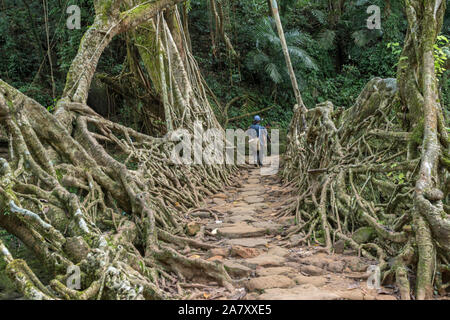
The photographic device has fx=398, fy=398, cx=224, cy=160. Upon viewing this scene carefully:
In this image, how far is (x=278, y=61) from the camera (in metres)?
13.9

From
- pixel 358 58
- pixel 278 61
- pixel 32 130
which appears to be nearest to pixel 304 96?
pixel 278 61

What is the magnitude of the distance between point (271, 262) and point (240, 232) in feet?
3.04

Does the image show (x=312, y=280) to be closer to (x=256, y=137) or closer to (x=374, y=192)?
(x=374, y=192)

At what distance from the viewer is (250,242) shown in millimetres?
3977

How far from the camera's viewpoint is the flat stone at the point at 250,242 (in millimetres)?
3887

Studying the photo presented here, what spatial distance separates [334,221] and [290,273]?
1018 mm

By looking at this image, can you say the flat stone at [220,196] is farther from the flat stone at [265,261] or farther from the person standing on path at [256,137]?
the person standing on path at [256,137]

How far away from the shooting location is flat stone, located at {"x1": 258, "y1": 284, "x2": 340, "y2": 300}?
2576 millimetres

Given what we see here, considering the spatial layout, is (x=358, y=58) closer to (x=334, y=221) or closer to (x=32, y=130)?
(x=334, y=221)

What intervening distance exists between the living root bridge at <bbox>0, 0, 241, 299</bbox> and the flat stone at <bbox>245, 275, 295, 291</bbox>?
179mm

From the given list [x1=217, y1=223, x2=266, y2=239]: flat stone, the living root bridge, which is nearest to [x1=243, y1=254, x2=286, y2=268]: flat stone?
the living root bridge

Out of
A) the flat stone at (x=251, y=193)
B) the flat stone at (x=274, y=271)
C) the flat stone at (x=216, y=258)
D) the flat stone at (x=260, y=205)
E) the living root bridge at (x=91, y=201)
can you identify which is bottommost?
the flat stone at (x=251, y=193)

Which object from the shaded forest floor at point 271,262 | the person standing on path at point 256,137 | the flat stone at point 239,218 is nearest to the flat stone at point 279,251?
the shaded forest floor at point 271,262
